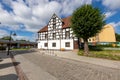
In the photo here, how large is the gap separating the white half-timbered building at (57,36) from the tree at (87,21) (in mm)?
10529

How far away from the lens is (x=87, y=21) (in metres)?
20.3

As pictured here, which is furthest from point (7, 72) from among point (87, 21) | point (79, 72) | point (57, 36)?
point (57, 36)

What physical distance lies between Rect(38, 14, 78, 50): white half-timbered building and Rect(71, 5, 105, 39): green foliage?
1057 centimetres

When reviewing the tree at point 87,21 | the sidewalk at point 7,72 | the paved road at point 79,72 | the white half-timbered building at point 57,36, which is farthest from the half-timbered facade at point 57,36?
the sidewalk at point 7,72

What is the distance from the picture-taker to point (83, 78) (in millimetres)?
6984

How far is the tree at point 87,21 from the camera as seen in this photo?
20.2 m

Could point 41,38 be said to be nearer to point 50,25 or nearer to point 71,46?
point 50,25

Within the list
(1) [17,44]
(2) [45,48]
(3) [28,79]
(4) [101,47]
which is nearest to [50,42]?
(2) [45,48]

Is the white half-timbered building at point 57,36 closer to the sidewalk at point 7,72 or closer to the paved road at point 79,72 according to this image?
the paved road at point 79,72

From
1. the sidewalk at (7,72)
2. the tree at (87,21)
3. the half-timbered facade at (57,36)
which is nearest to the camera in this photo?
the sidewalk at (7,72)

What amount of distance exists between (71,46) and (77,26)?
39.2 feet

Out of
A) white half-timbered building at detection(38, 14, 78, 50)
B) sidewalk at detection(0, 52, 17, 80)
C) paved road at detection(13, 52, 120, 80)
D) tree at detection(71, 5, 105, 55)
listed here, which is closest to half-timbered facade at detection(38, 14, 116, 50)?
white half-timbered building at detection(38, 14, 78, 50)

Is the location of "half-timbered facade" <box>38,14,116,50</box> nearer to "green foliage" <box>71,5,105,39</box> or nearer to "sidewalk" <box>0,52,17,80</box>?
"green foliage" <box>71,5,105,39</box>

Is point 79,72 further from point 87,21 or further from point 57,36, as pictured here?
point 57,36
